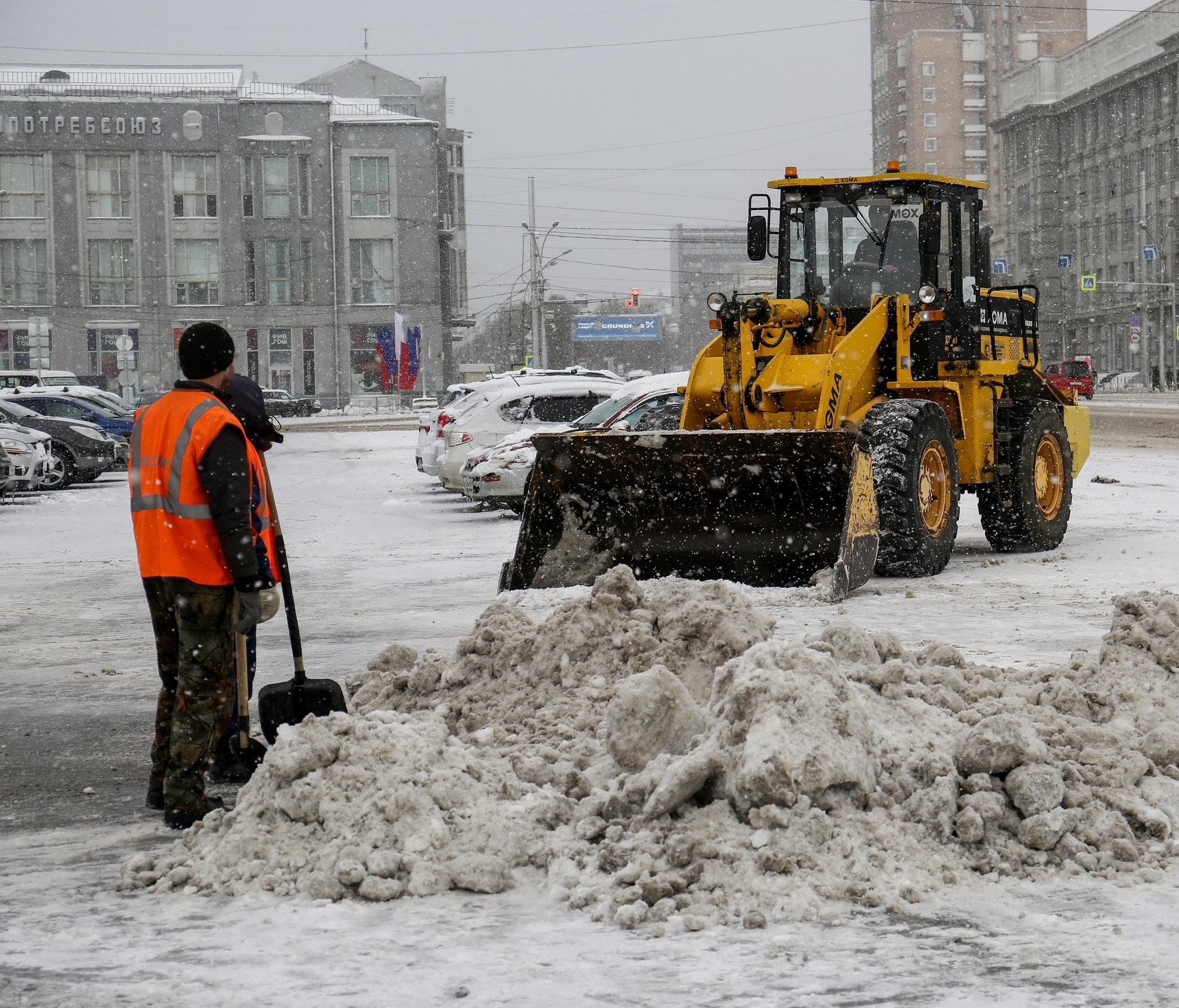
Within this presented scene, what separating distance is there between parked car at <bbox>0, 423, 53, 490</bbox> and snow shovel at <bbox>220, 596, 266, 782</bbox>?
61.0 ft

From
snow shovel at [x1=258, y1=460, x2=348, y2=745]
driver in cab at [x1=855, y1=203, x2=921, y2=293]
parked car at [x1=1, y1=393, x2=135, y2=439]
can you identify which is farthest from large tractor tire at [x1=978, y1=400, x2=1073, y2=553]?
parked car at [x1=1, y1=393, x2=135, y2=439]

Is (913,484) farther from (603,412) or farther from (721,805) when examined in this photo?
(603,412)

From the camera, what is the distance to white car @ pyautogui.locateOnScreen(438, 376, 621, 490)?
66.6 feet

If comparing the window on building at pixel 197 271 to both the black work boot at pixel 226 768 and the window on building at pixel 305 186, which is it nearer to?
the window on building at pixel 305 186

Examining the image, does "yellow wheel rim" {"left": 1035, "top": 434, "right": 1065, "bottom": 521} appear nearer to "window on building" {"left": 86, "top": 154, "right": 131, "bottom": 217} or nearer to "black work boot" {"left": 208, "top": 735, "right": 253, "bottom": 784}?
"black work boot" {"left": 208, "top": 735, "right": 253, "bottom": 784}

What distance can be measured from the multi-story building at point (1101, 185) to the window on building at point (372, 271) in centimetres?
3334

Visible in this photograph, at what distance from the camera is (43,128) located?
71250 millimetres

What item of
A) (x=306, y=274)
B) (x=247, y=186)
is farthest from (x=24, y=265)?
(x=306, y=274)

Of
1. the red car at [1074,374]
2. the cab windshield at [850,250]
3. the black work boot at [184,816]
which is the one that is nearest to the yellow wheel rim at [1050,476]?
the cab windshield at [850,250]

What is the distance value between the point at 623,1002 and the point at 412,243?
241ft

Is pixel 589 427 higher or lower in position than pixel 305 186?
lower

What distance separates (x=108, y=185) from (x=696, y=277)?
72.8 m

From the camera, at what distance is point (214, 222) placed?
73.5 meters

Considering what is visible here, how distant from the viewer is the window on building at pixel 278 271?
7419 cm
